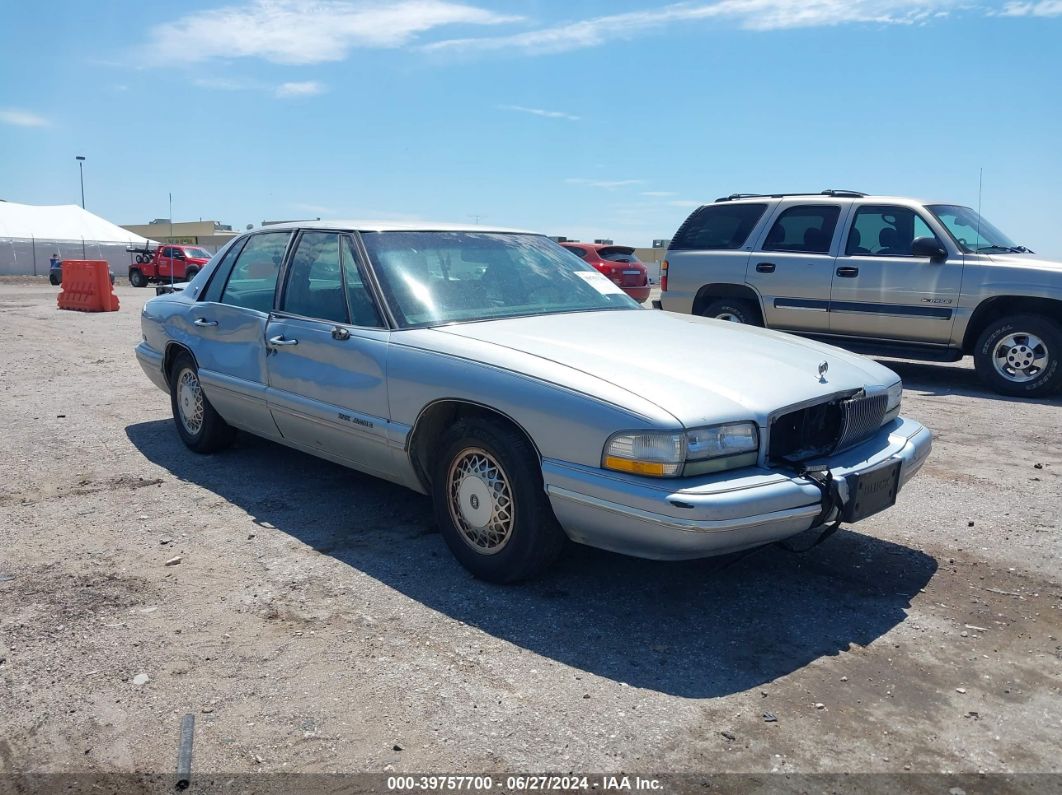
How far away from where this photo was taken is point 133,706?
2.98 m

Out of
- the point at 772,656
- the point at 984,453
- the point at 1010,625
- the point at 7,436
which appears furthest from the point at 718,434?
the point at 7,436

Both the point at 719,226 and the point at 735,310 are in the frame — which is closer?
the point at 735,310

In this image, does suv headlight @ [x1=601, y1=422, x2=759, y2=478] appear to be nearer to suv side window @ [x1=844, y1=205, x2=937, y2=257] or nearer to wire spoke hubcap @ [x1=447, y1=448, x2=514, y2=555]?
wire spoke hubcap @ [x1=447, y1=448, x2=514, y2=555]

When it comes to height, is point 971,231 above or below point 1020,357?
above

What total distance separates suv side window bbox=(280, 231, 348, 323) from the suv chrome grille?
2.22m

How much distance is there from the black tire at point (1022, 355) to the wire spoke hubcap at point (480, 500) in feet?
22.0

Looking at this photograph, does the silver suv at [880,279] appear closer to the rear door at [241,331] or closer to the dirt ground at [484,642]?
the dirt ground at [484,642]

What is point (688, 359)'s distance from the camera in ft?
12.6

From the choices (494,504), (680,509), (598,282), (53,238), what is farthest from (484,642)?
(53,238)

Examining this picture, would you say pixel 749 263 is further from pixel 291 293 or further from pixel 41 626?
pixel 41 626

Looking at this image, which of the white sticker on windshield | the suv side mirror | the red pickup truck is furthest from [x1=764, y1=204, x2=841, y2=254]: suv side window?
the red pickup truck

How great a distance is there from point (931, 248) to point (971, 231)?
68cm

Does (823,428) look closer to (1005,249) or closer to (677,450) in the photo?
(677,450)

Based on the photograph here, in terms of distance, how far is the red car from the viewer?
1750 centimetres
